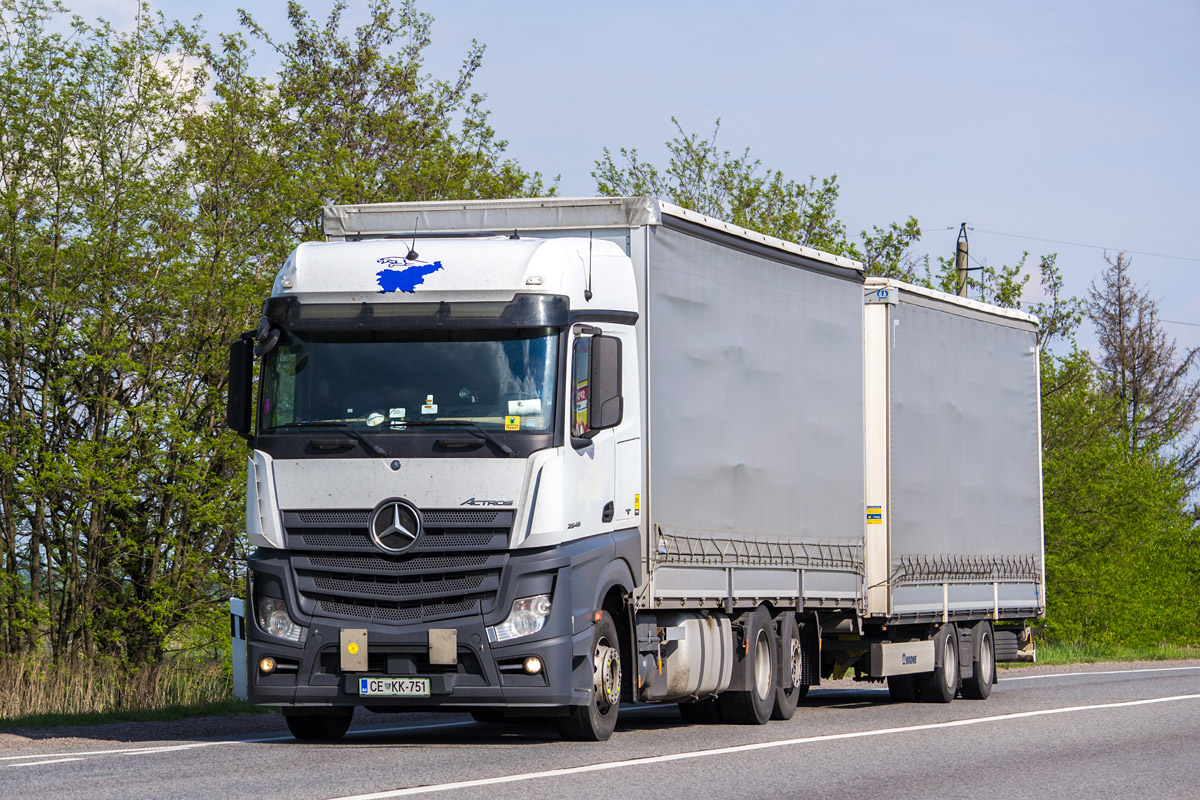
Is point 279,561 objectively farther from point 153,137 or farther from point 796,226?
point 796,226

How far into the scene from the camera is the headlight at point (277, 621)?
1188 cm

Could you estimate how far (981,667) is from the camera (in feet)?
65.8

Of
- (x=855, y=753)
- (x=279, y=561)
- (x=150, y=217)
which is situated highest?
(x=150, y=217)

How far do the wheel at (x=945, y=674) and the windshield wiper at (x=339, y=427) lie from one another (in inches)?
366

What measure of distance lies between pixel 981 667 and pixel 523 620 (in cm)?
1003

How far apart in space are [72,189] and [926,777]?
1566cm

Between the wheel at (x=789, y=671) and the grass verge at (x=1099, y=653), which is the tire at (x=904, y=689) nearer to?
the wheel at (x=789, y=671)

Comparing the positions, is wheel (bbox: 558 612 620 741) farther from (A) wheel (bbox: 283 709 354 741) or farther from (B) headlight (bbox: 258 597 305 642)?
(B) headlight (bbox: 258 597 305 642)

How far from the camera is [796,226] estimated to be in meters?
37.6

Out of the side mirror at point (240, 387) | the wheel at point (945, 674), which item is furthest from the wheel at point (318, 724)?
the wheel at point (945, 674)

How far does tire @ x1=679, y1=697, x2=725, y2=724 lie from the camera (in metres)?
15.3

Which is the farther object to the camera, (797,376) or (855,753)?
(797,376)

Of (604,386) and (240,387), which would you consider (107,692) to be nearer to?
(240,387)

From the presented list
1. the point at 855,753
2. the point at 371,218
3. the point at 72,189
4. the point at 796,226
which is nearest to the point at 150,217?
the point at 72,189
